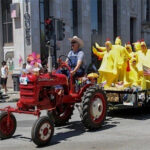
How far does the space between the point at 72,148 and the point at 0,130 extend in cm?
154

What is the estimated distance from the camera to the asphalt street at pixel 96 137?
579cm

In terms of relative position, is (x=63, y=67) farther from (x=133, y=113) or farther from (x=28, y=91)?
(x=133, y=113)

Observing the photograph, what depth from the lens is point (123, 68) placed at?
9008mm

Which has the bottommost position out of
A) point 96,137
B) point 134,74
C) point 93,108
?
point 96,137

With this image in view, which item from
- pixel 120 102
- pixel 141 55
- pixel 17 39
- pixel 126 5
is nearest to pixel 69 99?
pixel 120 102

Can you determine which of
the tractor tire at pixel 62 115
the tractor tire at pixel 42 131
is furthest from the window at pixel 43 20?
the tractor tire at pixel 42 131

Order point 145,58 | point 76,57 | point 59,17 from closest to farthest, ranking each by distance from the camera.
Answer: point 76,57 → point 145,58 → point 59,17

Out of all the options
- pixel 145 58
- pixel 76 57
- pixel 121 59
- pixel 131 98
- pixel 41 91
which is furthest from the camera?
pixel 145 58

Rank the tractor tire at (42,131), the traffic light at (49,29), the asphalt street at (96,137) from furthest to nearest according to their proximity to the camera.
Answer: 1. the traffic light at (49,29)
2. the asphalt street at (96,137)
3. the tractor tire at (42,131)

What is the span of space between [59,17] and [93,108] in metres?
14.4

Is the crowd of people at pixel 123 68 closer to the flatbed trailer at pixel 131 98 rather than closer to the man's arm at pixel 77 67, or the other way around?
the flatbed trailer at pixel 131 98

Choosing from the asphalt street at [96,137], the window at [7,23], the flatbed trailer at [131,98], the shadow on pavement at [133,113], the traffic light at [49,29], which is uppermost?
the window at [7,23]

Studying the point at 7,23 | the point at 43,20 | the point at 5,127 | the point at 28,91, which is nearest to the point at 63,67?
the point at 28,91

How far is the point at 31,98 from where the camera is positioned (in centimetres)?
604
